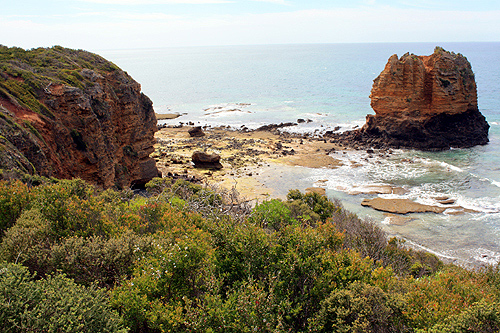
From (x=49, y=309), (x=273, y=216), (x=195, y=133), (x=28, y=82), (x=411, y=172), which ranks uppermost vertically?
(x=28, y=82)

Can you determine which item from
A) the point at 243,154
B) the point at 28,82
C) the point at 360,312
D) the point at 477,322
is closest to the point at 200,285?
the point at 360,312

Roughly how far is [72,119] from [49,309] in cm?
1953

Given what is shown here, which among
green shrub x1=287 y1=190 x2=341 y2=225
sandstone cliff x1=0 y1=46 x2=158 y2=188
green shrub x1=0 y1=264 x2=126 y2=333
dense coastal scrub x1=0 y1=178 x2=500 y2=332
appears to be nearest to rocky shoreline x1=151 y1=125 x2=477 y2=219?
green shrub x1=287 y1=190 x2=341 y2=225

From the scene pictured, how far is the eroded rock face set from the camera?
48562mm

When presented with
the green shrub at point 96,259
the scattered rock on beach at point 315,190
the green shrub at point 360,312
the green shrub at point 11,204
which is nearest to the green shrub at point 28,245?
the green shrub at point 96,259

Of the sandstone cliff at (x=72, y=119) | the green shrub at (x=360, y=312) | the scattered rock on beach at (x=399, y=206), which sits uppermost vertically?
the sandstone cliff at (x=72, y=119)

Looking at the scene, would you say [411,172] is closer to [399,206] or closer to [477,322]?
[399,206]

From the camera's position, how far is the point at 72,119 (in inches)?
918

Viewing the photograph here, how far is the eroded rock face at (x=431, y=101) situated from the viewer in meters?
48.6

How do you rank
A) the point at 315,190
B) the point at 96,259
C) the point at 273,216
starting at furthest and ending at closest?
the point at 315,190
the point at 273,216
the point at 96,259

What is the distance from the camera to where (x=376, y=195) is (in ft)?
114

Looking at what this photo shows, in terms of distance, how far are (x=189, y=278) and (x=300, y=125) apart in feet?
209

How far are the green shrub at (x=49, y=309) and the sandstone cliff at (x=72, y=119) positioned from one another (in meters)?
10.8

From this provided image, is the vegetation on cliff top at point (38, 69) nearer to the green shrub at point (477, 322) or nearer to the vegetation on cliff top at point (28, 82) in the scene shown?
the vegetation on cliff top at point (28, 82)
